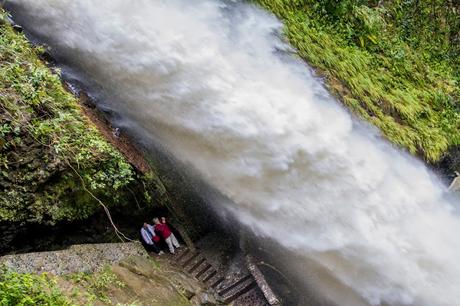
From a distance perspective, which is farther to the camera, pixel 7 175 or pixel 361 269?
pixel 361 269

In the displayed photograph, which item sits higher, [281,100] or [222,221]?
[281,100]

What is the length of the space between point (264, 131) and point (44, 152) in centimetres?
359

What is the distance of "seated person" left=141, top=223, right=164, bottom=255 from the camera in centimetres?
791

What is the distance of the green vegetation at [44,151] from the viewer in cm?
552

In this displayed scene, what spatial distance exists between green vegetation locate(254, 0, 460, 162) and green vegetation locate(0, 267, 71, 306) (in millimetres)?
5681

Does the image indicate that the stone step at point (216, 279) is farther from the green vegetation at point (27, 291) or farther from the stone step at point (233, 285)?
the green vegetation at point (27, 291)

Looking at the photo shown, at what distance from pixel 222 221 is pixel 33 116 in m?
4.44

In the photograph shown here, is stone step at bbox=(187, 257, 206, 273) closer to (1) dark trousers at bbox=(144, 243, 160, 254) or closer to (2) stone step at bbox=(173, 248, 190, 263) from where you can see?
(2) stone step at bbox=(173, 248, 190, 263)

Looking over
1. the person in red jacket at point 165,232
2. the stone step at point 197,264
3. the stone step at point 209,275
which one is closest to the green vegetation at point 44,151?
the person in red jacket at point 165,232

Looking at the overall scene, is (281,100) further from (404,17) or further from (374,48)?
(404,17)

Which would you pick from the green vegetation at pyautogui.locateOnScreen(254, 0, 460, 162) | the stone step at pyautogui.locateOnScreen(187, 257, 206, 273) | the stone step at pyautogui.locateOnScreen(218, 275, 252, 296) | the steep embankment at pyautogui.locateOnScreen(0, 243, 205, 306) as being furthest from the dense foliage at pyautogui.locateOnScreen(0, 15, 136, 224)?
the green vegetation at pyautogui.locateOnScreen(254, 0, 460, 162)

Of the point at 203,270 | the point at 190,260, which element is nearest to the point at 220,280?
the point at 203,270

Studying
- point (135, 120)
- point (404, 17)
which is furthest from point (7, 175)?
point (404, 17)

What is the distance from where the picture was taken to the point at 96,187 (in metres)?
6.49
